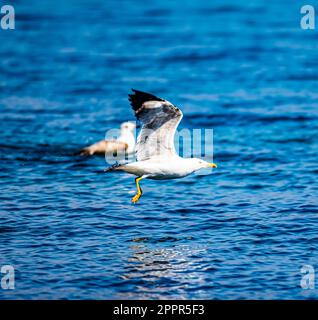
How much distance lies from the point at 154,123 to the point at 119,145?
21.2ft

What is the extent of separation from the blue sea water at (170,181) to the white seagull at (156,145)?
118 cm

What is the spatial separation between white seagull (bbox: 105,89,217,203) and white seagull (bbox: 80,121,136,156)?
5442 millimetres

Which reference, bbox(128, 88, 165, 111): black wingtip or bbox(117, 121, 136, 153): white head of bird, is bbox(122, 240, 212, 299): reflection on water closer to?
bbox(128, 88, 165, 111): black wingtip

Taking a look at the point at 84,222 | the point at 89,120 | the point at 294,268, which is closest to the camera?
the point at 294,268

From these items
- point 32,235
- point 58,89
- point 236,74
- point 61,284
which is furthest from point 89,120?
point 61,284

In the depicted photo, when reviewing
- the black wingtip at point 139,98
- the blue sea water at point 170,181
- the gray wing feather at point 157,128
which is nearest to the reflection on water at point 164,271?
the blue sea water at point 170,181

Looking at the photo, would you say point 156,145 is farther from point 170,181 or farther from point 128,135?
point 128,135

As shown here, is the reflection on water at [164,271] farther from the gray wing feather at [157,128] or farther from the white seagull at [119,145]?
the white seagull at [119,145]

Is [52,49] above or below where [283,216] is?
above

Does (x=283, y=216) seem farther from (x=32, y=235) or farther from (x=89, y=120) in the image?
(x=89, y=120)

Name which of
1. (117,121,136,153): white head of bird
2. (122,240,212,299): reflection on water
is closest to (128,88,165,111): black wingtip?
(122,240,212,299): reflection on water

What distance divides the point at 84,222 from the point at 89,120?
8.22 meters

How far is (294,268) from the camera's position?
12.8m

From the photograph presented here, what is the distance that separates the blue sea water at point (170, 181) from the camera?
41.9ft
